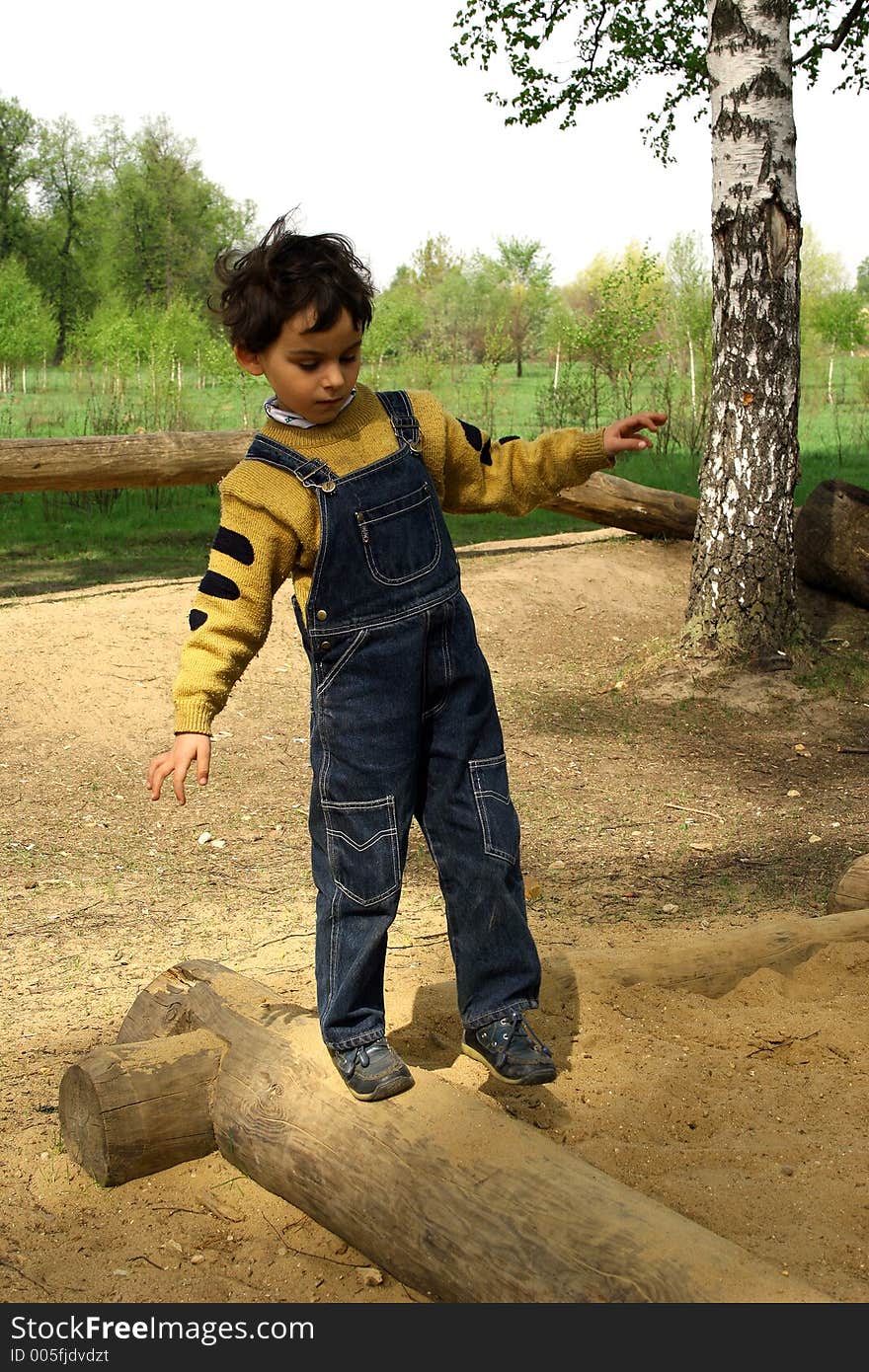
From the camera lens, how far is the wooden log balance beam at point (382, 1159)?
6.45 ft

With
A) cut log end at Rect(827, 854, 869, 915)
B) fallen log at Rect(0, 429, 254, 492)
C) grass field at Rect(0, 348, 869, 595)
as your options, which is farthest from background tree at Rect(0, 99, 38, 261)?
cut log end at Rect(827, 854, 869, 915)

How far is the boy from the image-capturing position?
257 centimetres

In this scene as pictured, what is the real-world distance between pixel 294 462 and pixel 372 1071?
4.03 ft

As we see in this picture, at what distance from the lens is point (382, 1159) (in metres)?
2.38

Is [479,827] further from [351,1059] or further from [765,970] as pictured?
[765,970]

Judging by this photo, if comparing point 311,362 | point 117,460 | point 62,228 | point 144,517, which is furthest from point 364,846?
point 62,228

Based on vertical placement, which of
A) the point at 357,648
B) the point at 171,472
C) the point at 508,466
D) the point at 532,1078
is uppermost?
the point at 508,466

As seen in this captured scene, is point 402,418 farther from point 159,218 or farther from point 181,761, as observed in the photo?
point 159,218

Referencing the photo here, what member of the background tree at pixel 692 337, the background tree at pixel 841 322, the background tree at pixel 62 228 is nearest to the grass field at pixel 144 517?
the background tree at pixel 692 337

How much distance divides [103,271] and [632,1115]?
57.0 meters

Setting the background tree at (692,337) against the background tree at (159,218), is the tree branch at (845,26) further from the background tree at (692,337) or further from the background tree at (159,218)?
the background tree at (159,218)

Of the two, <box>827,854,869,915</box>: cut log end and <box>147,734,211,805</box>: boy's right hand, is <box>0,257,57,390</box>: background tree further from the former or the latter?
<box>147,734,211,805</box>: boy's right hand

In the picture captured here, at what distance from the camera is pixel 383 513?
8.63ft
